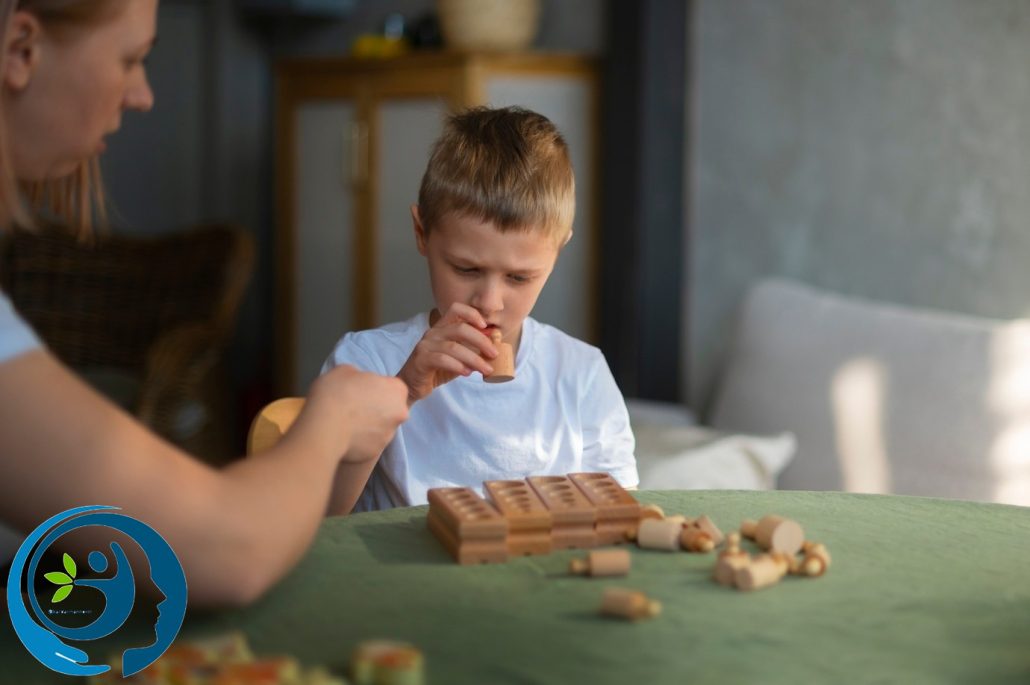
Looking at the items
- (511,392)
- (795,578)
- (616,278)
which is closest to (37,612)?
(795,578)

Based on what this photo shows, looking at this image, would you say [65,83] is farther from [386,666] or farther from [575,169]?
[575,169]

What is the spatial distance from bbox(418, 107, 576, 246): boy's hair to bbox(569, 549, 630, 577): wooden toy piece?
0.70 m

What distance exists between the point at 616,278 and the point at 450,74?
2.76 feet

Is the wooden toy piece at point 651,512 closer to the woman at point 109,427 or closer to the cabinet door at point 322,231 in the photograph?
the woman at point 109,427

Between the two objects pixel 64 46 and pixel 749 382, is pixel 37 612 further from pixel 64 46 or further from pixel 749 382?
pixel 749 382

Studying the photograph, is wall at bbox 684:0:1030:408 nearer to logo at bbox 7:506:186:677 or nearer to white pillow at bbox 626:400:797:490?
white pillow at bbox 626:400:797:490

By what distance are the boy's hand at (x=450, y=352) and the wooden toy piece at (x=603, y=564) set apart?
0.50 meters

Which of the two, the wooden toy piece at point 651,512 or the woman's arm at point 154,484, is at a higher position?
the woman's arm at point 154,484

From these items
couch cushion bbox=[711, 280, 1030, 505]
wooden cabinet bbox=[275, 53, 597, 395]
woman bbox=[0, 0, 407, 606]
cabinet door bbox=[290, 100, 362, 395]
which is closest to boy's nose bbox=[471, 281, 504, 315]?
woman bbox=[0, 0, 407, 606]

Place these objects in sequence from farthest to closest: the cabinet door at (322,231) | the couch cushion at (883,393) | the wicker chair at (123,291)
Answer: the cabinet door at (322,231) < the wicker chair at (123,291) < the couch cushion at (883,393)

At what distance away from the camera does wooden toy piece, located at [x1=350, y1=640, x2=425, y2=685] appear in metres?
0.89

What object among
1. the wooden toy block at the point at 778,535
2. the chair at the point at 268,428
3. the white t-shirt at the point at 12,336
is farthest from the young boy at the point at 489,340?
the white t-shirt at the point at 12,336

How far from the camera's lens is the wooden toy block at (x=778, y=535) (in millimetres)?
1236

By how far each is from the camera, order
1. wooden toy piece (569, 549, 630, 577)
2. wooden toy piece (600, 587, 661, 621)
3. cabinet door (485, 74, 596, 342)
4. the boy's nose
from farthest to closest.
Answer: cabinet door (485, 74, 596, 342), the boy's nose, wooden toy piece (569, 549, 630, 577), wooden toy piece (600, 587, 661, 621)
